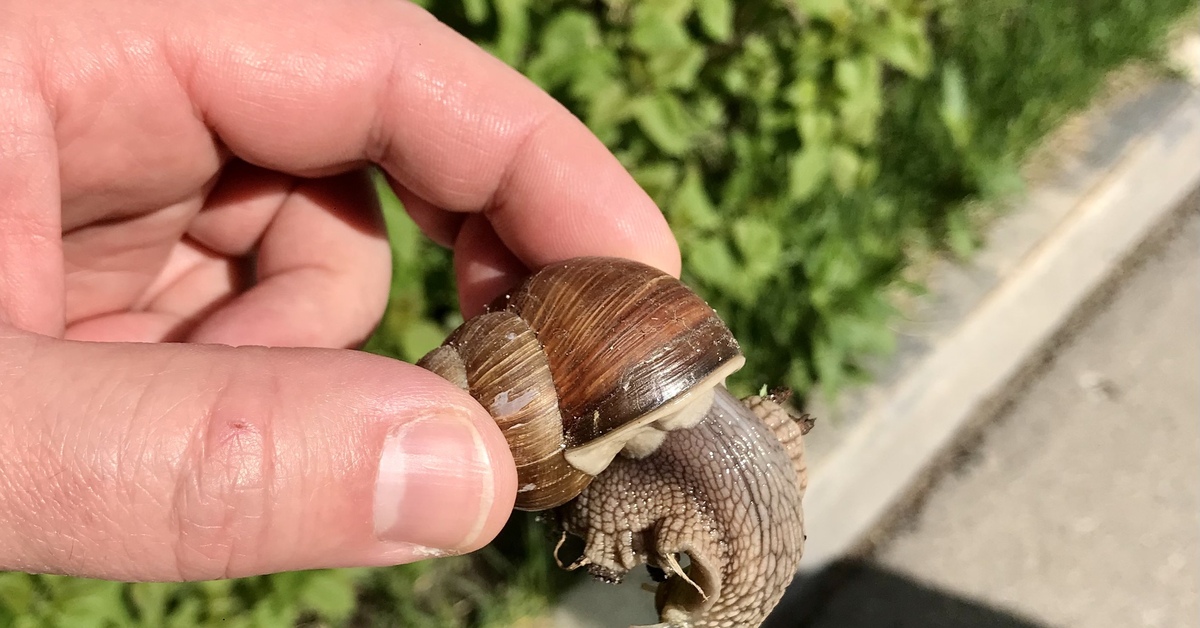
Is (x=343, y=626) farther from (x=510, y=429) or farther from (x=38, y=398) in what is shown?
(x=38, y=398)

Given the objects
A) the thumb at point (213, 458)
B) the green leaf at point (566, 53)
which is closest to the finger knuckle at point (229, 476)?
the thumb at point (213, 458)

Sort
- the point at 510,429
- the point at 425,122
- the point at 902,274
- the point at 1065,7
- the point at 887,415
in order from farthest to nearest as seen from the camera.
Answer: the point at 1065,7
the point at 902,274
the point at 887,415
the point at 425,122
the point at 510,429

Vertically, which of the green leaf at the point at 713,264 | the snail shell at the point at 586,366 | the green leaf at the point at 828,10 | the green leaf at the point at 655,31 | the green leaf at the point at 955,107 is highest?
the green leaf at the point at 828,10

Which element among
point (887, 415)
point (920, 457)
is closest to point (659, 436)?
point (887, 415)

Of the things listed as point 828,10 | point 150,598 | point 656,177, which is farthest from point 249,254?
point 828,10

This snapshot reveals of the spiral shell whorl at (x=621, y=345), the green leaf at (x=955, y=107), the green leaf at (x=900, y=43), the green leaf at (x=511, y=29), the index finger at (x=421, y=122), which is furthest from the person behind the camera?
the green leaf at (x=955, y=107)

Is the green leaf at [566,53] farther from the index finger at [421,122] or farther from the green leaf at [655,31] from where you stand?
the index finger at [421,122]

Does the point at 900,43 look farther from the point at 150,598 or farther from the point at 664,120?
the point at 150,598
